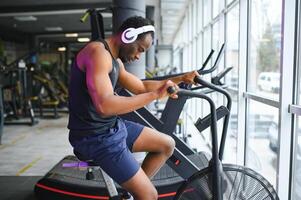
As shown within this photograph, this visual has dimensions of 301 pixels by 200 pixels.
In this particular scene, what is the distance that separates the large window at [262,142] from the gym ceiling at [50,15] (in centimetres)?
377

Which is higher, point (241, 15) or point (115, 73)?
point (241, 15)

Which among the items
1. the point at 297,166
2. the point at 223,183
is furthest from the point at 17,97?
the point at 223,183

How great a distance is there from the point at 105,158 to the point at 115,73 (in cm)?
43

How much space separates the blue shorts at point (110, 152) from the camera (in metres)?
1.61

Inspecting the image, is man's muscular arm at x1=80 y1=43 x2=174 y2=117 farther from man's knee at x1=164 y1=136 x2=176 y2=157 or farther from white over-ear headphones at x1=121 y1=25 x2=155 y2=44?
man's knee at x1=164 y1=136 x2=176 y2=157

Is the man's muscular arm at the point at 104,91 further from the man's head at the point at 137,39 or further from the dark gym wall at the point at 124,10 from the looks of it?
the dark gym wall at the point at 124,10

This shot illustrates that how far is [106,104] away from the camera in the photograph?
1457 millimetres

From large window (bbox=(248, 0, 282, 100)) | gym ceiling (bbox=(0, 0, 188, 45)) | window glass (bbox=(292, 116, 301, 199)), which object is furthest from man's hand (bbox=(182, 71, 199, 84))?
gym ceiling (bbox=(0, 0, 188, 45))

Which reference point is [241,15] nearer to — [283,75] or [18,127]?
[283,75]

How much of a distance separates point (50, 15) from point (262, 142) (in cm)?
777

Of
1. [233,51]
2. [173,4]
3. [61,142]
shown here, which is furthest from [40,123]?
[233,51]

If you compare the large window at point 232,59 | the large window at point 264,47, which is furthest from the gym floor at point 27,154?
the large window at point 264,47

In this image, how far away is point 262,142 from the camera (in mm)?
4941

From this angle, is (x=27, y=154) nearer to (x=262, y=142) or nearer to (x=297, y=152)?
(x=262, y=142)
